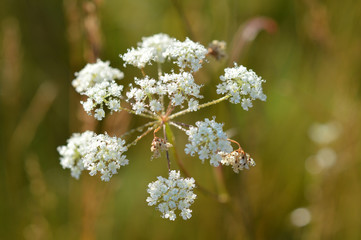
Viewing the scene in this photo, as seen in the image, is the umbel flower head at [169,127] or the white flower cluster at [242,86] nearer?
the umbel flower head at [169,127]

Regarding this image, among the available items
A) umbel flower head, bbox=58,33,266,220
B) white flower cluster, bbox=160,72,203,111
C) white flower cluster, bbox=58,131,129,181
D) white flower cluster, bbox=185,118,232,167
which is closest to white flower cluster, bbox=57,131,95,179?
umbel flower head, bbox=58,33,266,220

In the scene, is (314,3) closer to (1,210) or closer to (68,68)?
(68,68)

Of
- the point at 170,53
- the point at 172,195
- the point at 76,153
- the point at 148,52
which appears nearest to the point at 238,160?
the point at 172,195

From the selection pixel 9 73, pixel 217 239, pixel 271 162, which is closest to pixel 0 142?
pixel 9 73

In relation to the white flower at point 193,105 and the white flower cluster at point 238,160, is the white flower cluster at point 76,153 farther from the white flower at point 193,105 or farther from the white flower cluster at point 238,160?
the white flower cluster at point 238,160

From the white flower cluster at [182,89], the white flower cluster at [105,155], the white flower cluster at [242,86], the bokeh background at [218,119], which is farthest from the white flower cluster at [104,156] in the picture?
the bokeh background at [218,119]

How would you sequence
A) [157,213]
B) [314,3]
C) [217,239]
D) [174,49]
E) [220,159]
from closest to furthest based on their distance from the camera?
[220,159] < [174,49] < [314,3] < [217,239] < [157,213]
